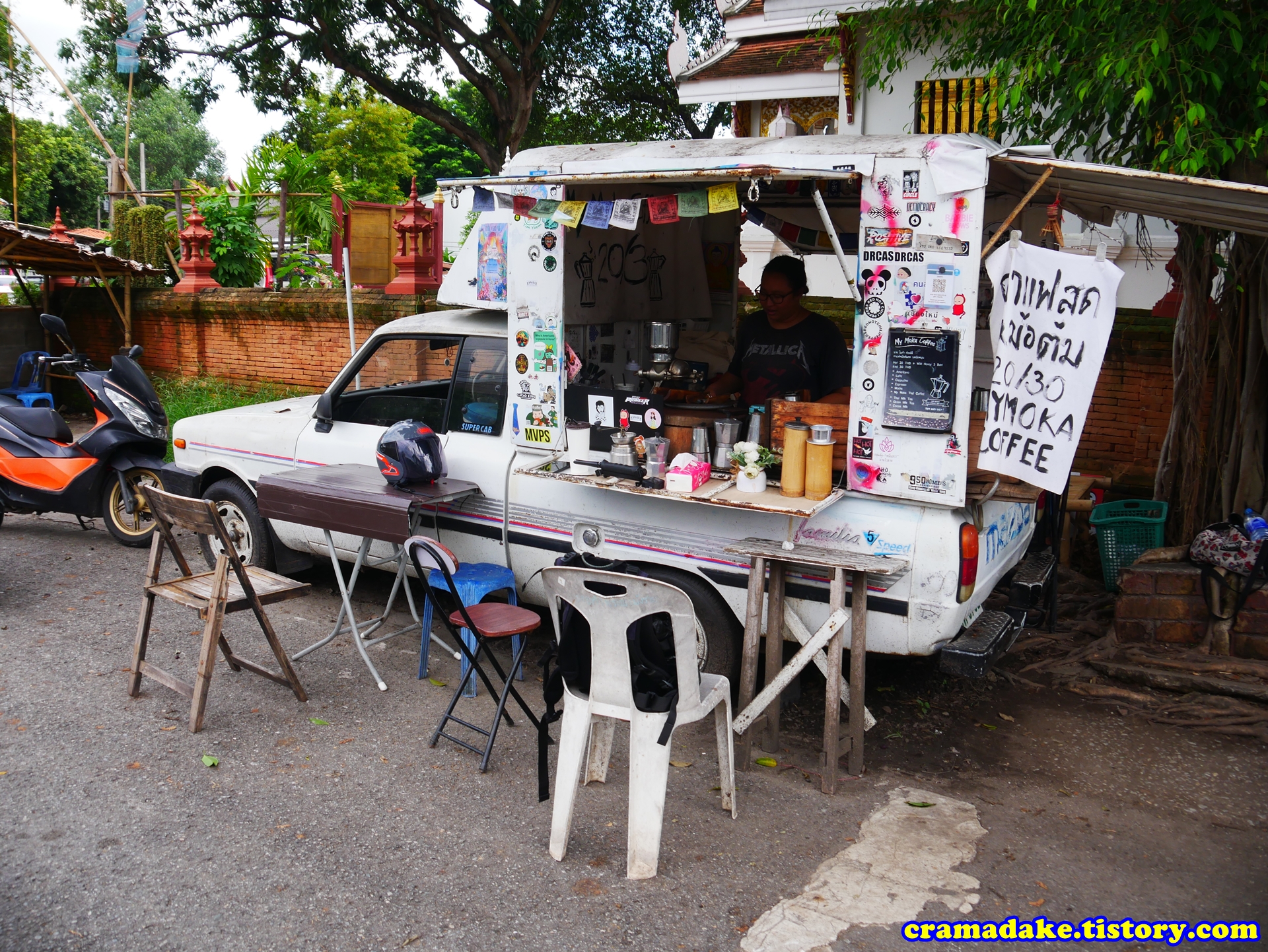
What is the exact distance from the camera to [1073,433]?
382 centimetres

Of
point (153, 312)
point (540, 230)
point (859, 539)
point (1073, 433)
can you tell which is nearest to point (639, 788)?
point (859, 539)

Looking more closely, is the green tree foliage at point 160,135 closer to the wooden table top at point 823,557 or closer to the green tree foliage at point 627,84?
the green tree foliage at point 627,84

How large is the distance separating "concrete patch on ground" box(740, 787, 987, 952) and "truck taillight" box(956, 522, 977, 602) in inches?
33.1

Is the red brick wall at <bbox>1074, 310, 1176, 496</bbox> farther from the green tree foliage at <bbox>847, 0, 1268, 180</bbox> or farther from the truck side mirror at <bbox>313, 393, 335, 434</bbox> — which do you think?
the truck side mirror at <bbox>313, 393, 335, 434</bbox>

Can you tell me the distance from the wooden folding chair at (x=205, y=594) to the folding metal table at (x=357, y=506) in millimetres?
307

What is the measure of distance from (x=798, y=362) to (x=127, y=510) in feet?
16.3

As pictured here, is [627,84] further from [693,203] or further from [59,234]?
[693,203]

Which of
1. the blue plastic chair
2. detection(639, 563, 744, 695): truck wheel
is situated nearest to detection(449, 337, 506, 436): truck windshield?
detection(639, 563, 744, 695): truck wheel

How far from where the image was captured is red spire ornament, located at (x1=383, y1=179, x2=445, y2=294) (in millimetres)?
10977

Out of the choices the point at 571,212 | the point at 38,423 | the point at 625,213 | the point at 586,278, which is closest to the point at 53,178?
the point at 38,423

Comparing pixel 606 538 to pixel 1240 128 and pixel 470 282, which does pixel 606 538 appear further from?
pixel 1240 128

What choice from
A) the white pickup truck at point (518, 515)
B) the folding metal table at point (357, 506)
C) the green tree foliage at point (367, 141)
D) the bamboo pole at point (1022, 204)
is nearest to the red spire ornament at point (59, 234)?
the white pickup truck at point (518, 515)

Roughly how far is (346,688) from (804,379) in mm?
2912

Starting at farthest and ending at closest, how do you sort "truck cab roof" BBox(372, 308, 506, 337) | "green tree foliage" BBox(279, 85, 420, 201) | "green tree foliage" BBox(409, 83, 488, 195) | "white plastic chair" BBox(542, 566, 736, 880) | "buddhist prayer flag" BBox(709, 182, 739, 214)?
"green tree foliage" BBox(409, 83, 488, 195)
"green tree foliage" BBox(279, 85, 420, 201)
"truck cab roof" BBox(372, 308, 506, 337)
"buddhist prayer flag" BBox(709, 182, 739, 214)
"white plastic chair" BBox(542, 566, 736, 880)
